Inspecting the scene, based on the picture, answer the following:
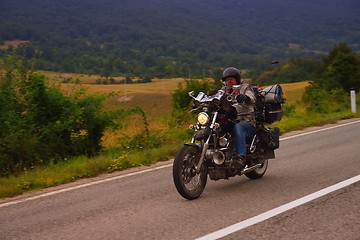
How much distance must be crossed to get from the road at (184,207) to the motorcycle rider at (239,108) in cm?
60

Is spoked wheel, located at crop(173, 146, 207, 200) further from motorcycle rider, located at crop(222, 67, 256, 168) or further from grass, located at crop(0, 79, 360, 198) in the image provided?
grass, located at crop(0, 79, 360, 198)

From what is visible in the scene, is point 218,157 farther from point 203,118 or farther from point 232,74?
point 232,74

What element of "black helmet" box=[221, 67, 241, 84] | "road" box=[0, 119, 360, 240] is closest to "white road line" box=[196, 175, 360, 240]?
"road" box=[0, 119, 360, 240]

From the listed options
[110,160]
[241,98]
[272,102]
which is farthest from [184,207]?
[110,160]

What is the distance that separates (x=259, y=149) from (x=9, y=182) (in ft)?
13.6

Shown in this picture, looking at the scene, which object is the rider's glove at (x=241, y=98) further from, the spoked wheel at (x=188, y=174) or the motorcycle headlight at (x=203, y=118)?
the spoked wheel at (x=188, y=174)

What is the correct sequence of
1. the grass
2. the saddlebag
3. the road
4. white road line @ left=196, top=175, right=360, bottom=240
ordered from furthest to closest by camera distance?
the grass → the saddlebag → the road → white road line @ left=196, top=175, right=360, bottom=240

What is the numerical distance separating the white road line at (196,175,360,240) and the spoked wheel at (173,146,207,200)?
3.85 ft

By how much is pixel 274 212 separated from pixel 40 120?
23.1 feet

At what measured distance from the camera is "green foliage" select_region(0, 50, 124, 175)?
10.7 meters

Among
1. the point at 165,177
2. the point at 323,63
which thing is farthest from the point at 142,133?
the point at 323,63

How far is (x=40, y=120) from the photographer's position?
11.9 meters

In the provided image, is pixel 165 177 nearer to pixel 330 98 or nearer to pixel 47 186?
pixel 47 186

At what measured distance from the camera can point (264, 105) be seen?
27.7ft
